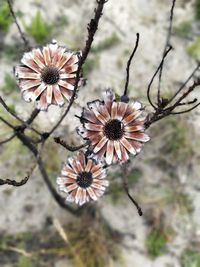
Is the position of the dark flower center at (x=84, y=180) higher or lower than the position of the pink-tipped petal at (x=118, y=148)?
higher

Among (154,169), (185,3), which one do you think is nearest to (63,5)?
(185,3)

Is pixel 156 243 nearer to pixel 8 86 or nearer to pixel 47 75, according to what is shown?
pixel 8 86

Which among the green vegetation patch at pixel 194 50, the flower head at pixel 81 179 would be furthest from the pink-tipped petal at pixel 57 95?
the green vegetation patch at pixel 194 50

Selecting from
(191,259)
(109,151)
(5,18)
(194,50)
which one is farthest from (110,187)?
(109,151)

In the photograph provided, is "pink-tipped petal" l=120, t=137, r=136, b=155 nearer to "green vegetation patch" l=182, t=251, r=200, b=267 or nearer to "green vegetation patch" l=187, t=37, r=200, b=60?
"green vegetation patch" l=182, t=251, r=200, b=267

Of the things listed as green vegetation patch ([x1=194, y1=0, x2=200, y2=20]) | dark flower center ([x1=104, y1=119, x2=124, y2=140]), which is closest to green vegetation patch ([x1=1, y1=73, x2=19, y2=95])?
green vegetation patch ([x1=194, y1=0, x2=200, y2=20])

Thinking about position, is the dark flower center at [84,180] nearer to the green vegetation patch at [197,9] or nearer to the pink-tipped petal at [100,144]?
the pink-tipped petal at [100,144]
